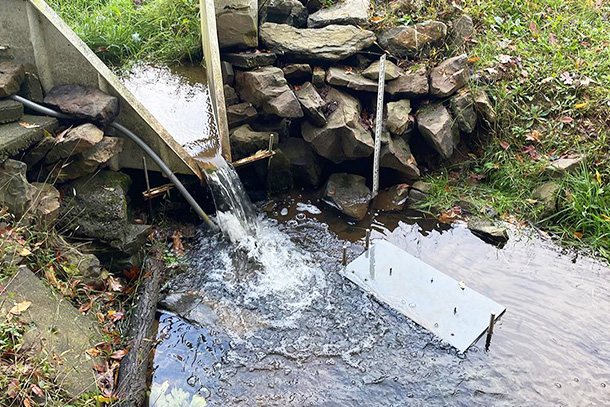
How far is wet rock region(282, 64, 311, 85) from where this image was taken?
18.0 feet

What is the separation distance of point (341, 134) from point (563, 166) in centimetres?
246

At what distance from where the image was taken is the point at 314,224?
201 inches

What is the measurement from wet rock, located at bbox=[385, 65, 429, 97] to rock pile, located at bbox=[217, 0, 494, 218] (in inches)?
0.5

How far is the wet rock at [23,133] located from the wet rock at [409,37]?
3.92 meters

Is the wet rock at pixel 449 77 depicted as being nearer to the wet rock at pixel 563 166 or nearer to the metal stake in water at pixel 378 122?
the metal stake in water at pixel 378 122

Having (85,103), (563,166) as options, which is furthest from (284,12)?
(563,166)

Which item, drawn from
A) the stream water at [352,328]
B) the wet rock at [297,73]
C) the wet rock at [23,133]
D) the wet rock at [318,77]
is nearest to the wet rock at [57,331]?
the stream water at [352,328]

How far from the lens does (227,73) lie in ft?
17.5

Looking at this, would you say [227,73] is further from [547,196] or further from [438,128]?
[547,196]

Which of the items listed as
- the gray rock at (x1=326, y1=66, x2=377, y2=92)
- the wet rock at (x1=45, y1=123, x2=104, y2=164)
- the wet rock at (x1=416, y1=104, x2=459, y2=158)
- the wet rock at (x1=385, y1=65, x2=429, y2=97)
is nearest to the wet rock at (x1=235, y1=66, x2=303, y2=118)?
the gray rock at (x1=326, y1=66, x2=377, y2=92)

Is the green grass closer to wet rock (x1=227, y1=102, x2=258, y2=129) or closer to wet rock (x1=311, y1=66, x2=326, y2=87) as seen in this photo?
wet rock (x1=227, y1=102, x2=258, y2=129)

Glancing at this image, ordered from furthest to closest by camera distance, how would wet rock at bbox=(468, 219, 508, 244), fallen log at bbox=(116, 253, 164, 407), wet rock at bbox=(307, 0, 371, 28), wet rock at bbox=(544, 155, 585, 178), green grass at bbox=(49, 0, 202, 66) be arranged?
1. wet rock at bbox=(307, 0, 371, 28)
2. green grass at bbox=(49, 0, 202, 66)
3. wet rock at bbox=(544, 155, 585, 178)
4. wet rock at bbox=(468, 219, 508, 244)
5. fallen log at bbox=(116, 253, 164, 407)

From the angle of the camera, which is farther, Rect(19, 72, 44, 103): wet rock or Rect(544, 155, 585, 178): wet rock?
Rect(544, 155, 585, 178): wet rock

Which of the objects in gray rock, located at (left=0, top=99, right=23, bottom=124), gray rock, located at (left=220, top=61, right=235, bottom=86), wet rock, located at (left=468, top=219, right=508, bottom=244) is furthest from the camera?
gray rock, located at (left=220, top=61, right=235, bottom=86)
